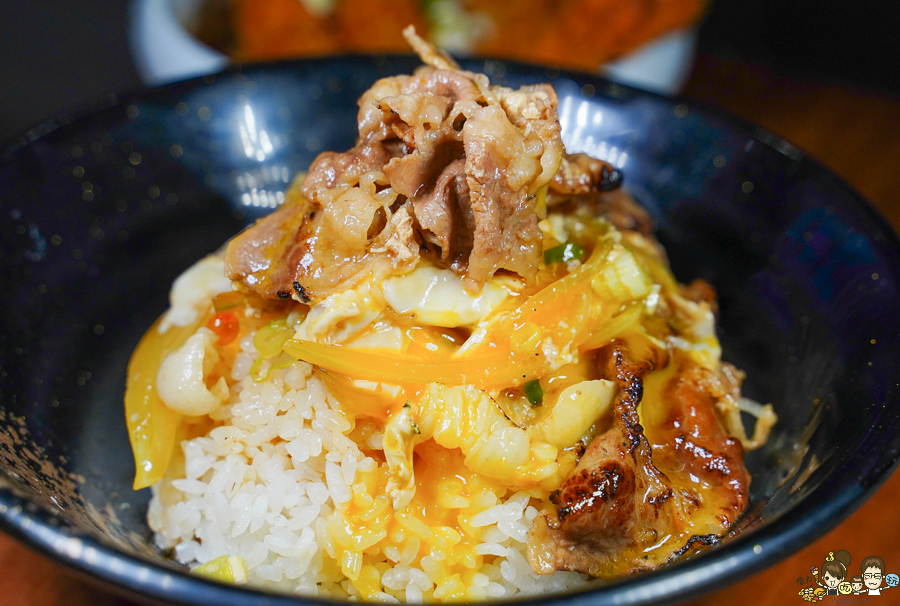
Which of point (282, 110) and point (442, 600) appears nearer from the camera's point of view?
point (442, 600)

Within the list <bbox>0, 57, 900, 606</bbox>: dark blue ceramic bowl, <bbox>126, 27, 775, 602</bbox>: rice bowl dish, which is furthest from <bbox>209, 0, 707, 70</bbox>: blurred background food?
<bbox>126, 27, 775, 602</bbox>: rice bowl dish

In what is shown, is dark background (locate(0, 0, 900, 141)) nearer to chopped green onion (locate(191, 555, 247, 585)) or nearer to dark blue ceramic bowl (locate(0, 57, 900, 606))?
dark blue ceramic bowl (locate(0, 57, 900, 606))

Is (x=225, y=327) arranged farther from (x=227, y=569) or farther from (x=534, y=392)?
(x=534, y=392)

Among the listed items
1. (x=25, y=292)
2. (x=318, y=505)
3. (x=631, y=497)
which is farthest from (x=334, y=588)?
(x=25, y=292)

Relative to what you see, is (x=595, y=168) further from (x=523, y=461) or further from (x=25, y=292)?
(x=25, y=292)

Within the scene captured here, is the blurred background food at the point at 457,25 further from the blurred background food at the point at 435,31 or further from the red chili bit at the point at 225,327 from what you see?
the red chili bit at the point at 225,327
